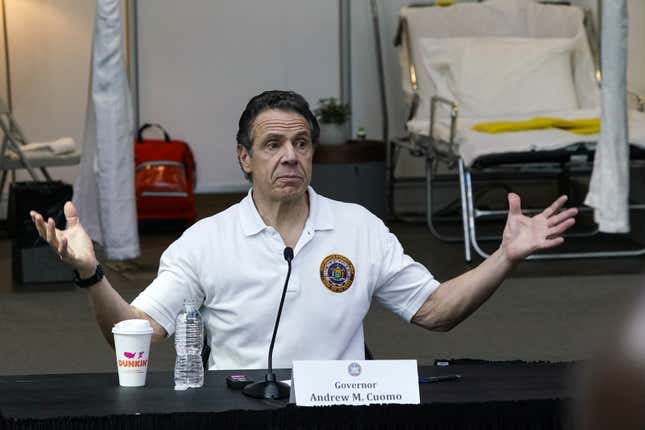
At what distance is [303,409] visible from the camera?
5.34 ft

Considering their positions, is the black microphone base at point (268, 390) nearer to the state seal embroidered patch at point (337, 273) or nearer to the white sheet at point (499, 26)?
the state seal embroidered patch at point (337, 273)

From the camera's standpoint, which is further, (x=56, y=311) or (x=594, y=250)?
(x=594, y=250)

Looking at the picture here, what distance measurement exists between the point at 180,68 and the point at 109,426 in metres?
7.29

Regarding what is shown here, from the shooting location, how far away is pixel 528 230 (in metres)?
2.17

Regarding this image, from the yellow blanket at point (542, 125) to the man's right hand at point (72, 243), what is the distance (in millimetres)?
4517

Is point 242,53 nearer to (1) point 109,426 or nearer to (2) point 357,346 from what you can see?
(2) point 357,346

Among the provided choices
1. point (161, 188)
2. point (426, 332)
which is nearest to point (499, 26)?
point (161, 188)

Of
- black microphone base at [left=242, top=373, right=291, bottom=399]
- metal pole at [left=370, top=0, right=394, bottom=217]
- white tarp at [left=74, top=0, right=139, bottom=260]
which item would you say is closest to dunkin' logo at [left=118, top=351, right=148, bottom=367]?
black microphone base at [left=242, top=373, right=291, bottom=399]

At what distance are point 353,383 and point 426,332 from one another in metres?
3.05

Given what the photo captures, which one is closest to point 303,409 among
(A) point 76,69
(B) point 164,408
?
(B) point 164,408

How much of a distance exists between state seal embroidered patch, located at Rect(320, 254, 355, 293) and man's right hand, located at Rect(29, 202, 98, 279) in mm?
487

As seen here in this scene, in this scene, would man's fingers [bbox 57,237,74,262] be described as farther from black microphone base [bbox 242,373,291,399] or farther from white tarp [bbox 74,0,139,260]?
white tarp [bbox 74,0,139,260]

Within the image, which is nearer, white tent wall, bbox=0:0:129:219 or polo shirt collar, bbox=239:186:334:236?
polo shirt collar, bbox=239:186:334:236

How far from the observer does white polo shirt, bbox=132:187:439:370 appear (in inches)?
87.6
